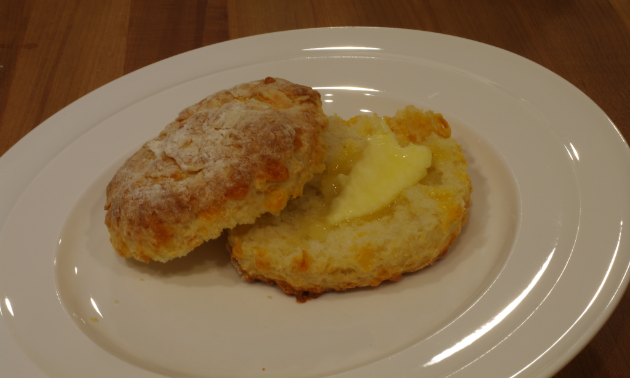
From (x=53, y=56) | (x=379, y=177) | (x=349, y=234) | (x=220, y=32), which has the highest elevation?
(x=379, y=177)


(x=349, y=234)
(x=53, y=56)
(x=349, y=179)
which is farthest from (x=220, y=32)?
(x=349, y=234)

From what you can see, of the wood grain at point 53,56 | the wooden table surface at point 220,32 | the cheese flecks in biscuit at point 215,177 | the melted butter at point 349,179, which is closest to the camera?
the cheese flecks in biscuit at point 215,177

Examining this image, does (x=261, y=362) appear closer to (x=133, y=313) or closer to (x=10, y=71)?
(x=133, y=313)

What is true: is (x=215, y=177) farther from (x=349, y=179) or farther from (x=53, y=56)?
(x=53, y=56)

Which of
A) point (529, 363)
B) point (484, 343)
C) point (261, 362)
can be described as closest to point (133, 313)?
point (261, 362)

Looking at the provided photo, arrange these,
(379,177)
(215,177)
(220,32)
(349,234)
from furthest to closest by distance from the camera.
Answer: (220,32) < (379,177) < (349,234) < (215,177)

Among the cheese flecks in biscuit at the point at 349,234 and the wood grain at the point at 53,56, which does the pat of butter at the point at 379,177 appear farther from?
the wood grain at the point at 53,56

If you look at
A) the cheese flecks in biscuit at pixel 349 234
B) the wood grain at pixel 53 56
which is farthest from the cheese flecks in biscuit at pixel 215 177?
the wood grain at pixel 53 56
